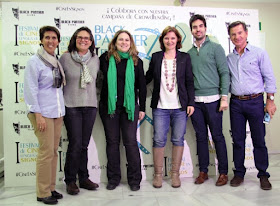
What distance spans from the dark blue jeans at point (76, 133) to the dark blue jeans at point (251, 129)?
1.38m

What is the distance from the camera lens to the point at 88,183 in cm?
269

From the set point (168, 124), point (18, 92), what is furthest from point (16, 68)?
point (168, 124)

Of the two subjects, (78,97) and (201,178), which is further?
(201,178)

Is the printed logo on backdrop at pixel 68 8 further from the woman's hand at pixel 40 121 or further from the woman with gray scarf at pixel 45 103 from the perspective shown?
the woman's hand at pixel 40 121

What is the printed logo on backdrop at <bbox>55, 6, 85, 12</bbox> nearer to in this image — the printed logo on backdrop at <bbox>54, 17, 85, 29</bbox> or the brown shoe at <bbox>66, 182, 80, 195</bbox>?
the printed logo on backdrop at <bbox>54, 17, 85, 29</bbox>

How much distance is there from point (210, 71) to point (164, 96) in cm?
52

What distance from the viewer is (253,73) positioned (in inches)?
104

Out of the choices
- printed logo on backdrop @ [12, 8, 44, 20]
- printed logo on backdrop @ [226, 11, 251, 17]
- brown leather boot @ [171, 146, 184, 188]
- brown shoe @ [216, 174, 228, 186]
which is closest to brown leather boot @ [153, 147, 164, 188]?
brown leather boot @ [171, 146, 184, 188]

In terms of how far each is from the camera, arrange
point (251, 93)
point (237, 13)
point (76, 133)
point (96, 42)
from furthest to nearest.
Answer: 1. point (237, 13)
2. point (96, 42)
3. point (251, 93)
4. point (76, 133)

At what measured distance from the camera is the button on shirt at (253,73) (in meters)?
2.62

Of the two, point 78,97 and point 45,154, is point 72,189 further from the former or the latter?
point 78,97

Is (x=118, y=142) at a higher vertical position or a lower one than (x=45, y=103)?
lower

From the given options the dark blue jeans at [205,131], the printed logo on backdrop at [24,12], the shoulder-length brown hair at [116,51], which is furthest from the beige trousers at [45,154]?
the dark blue jeans at [205,131]

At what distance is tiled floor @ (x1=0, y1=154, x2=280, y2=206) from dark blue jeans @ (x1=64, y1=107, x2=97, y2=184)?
26 cm
